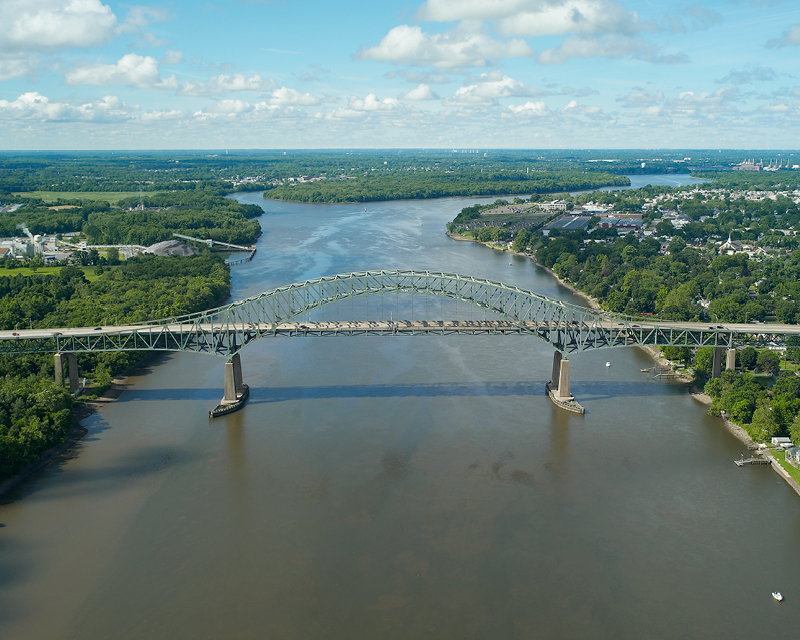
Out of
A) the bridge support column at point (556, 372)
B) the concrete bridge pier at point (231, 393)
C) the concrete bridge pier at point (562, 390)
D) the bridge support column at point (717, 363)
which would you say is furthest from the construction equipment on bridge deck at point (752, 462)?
the concrete bridge pier at point (231, 393)

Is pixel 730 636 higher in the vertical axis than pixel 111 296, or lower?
lower

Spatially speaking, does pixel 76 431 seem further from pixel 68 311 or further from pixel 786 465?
→ pixel 786 465

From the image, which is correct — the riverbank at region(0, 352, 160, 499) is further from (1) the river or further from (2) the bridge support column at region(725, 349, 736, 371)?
(2) the bridge support column at region(725, 349, 736, 371)

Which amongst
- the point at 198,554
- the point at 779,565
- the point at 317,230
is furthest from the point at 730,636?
the point at 317,230

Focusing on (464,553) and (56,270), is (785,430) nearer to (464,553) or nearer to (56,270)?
(464,553)

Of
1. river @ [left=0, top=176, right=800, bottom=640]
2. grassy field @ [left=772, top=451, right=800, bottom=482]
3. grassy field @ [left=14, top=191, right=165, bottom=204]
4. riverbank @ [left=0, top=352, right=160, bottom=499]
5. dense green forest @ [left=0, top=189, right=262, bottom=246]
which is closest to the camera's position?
river @ [left=0, top=176, right=800, bottom=640]

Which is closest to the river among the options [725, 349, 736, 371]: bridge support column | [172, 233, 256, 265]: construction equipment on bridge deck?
[725, 349, 736, 371]: bridge support column

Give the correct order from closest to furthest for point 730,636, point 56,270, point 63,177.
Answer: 1. point 730,636
2. point 56,270
3. point 63,177

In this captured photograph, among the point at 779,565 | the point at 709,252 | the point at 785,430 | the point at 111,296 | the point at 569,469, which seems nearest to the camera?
the point at 779,565
